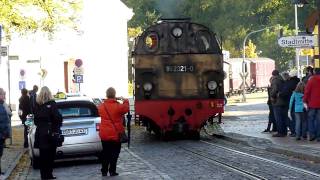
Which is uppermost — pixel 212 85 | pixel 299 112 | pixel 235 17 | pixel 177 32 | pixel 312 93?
pixel 235 17

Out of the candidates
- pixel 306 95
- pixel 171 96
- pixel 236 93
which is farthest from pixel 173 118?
pixel 236 93

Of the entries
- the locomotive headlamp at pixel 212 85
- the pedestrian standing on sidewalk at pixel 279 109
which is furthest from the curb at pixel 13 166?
the pedestrian standing on sidewalk at pixel 279 109

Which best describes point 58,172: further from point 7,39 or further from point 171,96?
point 7,39

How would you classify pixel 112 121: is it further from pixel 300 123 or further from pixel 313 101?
pixel 300 123

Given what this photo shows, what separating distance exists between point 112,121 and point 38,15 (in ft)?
47.4

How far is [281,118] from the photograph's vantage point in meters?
22.5

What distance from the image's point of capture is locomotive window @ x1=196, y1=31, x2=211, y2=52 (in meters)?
24.0

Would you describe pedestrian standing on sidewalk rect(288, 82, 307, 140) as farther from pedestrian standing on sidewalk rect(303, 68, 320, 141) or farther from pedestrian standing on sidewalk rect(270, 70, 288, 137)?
pedestrian standing on sidewalk rect(270, 70, 288, 137)

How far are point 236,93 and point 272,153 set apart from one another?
6043cm

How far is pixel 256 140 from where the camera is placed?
21859mm

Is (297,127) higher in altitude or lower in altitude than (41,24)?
lower

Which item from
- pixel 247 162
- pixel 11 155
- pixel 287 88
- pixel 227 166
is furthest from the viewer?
pixel 287 88

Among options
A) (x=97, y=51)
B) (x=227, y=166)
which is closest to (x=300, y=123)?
(x=227, y=166)

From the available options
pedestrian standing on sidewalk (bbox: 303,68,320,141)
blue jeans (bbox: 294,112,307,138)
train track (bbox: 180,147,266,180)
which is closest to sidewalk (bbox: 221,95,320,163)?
blue jeans (bbox: 294,112,307,138)
